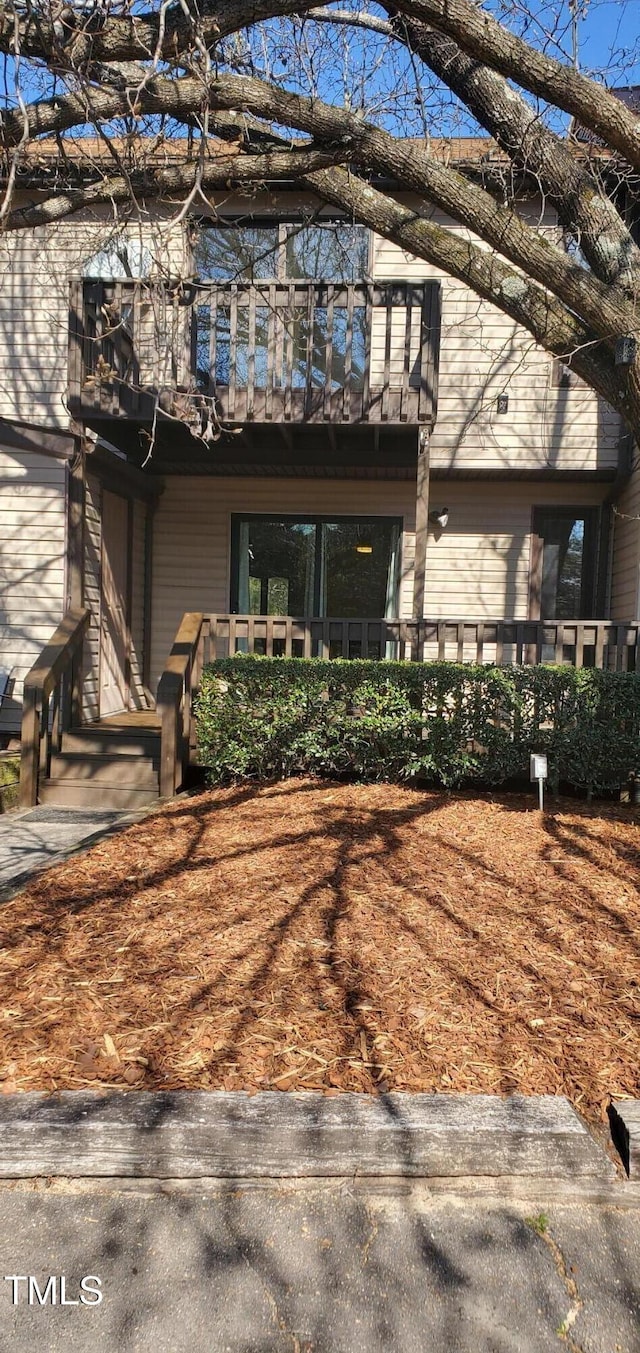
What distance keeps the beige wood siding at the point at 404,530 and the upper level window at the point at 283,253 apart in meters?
2.37

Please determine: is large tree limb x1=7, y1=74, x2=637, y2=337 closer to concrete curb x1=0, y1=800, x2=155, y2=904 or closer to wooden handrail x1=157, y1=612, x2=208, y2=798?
wooden handrail x1=157, y1=612, x2=208, y2=798

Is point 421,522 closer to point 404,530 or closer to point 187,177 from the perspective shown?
point 404,530

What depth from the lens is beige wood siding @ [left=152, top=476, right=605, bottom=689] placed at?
877 centimetres

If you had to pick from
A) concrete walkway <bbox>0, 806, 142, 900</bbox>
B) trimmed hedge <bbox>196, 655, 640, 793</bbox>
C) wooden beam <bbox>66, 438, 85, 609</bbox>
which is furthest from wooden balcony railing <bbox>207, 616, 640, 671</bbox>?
concrete walkway <bbox>0, 806, 142, 900</bbox>

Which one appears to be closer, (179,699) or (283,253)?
(179,699)

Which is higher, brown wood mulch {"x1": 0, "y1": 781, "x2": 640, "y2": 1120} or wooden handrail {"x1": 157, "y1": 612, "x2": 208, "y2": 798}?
wooden handrail {"x1": 157, "y1": 612, "x2": 208, "y2": 798}

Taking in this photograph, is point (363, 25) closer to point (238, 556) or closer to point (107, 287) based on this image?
point (107, 287)

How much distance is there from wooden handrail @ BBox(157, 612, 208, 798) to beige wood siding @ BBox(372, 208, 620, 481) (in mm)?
3607

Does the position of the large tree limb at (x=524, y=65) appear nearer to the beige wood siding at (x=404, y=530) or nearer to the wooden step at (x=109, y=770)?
the beige wood siding at (x=404, y=530)

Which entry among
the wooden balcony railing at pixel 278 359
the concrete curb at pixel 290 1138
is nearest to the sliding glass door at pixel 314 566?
the wooden balcony railing at pixel 278 359

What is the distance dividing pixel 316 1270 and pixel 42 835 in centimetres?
403

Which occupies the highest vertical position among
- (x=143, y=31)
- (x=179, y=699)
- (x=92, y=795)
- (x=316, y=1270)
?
(x=143, y=31)

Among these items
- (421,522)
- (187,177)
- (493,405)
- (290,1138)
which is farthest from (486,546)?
(290,1138)

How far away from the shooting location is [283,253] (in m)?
8.56
